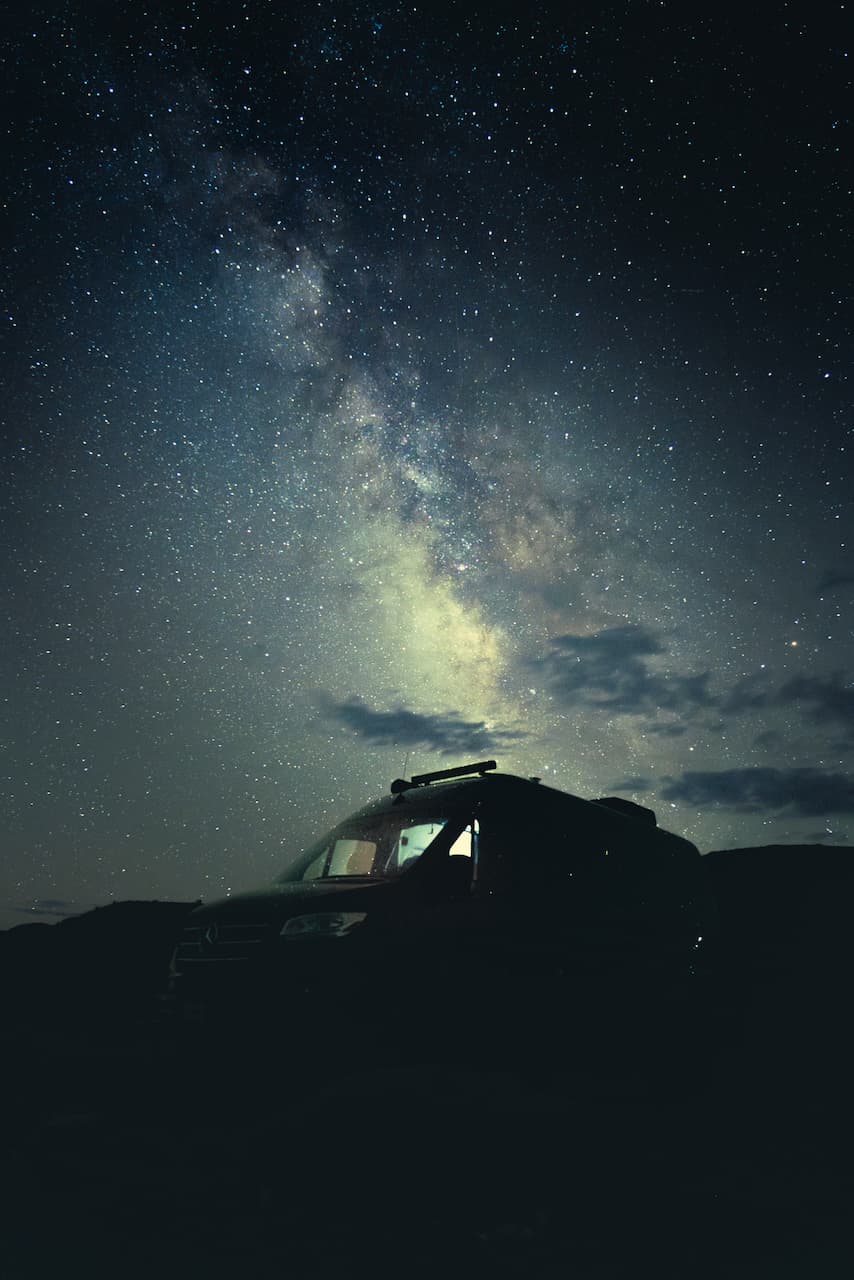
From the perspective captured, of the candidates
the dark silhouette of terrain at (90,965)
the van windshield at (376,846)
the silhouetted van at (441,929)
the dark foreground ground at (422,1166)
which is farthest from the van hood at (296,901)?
the dark silhouette of terrain at (90,965)

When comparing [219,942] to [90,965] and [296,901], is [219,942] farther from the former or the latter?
[90,965]

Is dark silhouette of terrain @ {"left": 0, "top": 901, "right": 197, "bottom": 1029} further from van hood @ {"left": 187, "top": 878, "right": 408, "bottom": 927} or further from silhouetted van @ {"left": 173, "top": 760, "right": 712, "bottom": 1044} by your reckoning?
silhouetted van @ {"left": 173, "top": 760, "right": 712, "bottom": 1044}

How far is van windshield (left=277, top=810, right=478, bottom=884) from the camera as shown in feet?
20.1

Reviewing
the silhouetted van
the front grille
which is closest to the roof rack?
the silhouetted van

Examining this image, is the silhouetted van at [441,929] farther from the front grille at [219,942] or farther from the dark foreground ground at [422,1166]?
the dark foreground ground at [422,1166]

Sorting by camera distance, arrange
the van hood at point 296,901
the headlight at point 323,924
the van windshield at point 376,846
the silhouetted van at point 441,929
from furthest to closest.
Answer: the van windshield at point 376,846 → the van hood at point 296,901 → the headlight at point 323,924 → the silhouetted van at point 441,929

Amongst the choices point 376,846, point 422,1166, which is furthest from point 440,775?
point 422,1166

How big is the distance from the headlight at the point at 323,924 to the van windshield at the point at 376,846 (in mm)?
576

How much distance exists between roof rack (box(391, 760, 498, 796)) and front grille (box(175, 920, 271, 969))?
177 cm

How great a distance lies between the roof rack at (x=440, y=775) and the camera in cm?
701

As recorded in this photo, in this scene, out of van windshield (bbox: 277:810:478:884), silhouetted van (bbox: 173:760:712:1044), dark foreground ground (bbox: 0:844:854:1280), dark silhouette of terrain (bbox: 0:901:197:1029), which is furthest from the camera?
dark silhouette of terrain (bbox: 0:901:197:1029)

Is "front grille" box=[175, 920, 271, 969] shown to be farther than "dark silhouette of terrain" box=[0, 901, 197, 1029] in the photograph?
No

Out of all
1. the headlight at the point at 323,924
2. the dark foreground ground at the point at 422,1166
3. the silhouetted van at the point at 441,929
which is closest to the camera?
Result: the dark foreground ground at the point at 422,1166

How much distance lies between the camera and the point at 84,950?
58.2 ft
